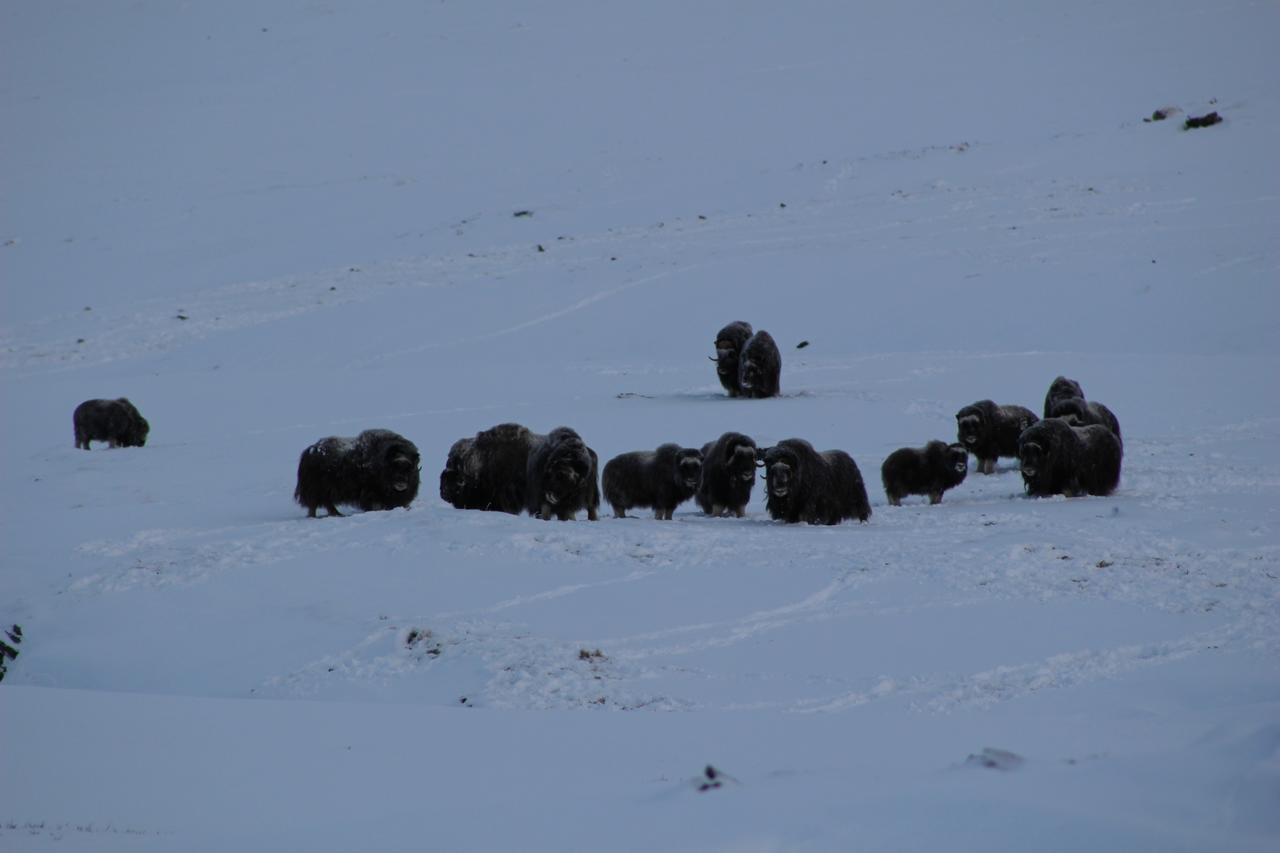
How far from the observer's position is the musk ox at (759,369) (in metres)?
22.2

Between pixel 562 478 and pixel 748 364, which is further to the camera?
pixel 748 364

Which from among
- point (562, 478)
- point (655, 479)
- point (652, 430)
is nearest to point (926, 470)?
point (655, 479)

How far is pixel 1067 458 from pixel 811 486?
9.50ft

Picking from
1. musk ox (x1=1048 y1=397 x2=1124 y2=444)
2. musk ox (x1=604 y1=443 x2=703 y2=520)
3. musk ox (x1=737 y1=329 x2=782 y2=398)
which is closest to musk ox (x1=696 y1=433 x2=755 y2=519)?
musk ox (x1=604 y1=443 x2=703 y2=520)

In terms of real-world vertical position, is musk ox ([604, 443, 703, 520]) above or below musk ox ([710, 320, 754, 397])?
below

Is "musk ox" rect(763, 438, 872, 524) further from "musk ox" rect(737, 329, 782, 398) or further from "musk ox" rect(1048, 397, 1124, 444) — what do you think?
"musk ox" rect(737, 329, 782, 398)

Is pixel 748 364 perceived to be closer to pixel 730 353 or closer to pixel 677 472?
pixel 730 353

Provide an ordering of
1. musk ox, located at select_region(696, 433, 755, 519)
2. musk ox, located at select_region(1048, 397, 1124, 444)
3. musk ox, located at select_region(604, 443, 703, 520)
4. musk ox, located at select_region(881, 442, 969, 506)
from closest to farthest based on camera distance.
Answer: musk ox, located at select_region(696, 433, 755, 519) < musk ox, located at select_region(604, 443, 703, 520) < musk ox, located at select_region(881, 442, 969, 506) < musk ox, located at select_region(1048, 397, 1124, 444)

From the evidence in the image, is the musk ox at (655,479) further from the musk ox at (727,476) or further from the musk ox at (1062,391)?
the musk ox at (1062,391)

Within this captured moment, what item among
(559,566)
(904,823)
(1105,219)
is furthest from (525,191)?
(904,823)

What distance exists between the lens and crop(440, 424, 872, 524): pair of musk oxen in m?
14.1

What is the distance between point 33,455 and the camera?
19.8 meters

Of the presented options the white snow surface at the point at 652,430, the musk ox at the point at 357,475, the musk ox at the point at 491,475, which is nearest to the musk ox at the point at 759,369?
the white snow surface at the point at 652,430

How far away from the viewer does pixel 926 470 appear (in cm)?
1534
